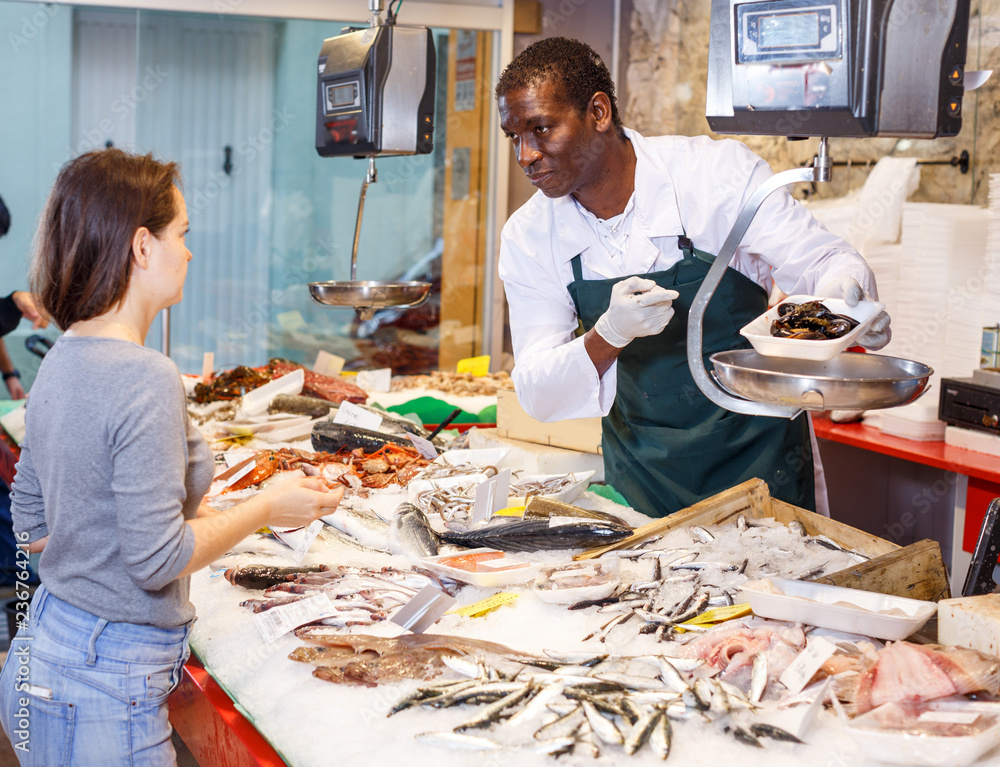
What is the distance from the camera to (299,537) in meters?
2.09

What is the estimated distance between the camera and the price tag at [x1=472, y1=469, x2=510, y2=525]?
2.28 m

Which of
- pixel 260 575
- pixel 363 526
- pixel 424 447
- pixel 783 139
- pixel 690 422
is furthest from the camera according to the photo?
pixel 783 139

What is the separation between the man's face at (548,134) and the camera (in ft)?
7.43

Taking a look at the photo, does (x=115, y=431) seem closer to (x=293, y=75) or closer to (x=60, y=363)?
(x=60, y=363)

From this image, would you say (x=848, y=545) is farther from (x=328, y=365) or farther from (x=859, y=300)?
(x=328, y=365)

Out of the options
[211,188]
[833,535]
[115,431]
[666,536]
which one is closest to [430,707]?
[115,431]

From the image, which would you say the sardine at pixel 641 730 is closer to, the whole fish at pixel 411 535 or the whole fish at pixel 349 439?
the whole fish at pixel 411 535

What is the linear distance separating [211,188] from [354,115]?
3.48 metres

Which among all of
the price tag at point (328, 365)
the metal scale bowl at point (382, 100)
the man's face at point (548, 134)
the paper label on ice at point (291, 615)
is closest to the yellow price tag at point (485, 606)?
the paper label on ice at point (291, 615)

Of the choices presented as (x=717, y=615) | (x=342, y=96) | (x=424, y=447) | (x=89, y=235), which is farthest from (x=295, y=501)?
(x=342, y=96)

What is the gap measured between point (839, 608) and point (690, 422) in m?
1.02

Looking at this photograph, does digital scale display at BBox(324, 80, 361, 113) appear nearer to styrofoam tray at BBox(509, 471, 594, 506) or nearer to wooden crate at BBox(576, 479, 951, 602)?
styrofoam tray at BBox(509, 471, 594, 506)

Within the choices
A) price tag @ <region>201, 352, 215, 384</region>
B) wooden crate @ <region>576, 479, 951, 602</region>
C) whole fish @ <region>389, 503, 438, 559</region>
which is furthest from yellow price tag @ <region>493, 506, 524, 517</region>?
price tag @ <region>201, 352, 215, 384</region>

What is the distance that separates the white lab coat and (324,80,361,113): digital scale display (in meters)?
0.81
